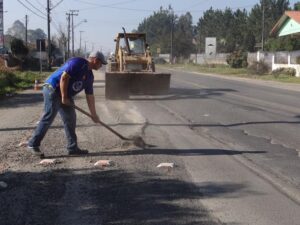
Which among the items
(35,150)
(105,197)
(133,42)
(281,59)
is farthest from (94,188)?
(281,59)

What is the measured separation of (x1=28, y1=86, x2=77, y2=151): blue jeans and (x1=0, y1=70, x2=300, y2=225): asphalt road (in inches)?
12.1

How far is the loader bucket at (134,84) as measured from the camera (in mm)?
22297

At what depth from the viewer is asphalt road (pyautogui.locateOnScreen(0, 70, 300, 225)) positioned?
6156 millimetres

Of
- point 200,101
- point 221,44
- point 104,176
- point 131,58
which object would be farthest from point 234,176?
point 221,44

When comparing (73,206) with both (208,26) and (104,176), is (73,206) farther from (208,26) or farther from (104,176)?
(208,26)

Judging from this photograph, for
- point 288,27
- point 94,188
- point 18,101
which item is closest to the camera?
point 94,188

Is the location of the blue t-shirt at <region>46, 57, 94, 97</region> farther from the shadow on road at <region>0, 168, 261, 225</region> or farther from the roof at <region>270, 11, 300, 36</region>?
the roof at <region>270, 11, 300, 36</region>

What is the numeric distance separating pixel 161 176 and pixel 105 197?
1294mm

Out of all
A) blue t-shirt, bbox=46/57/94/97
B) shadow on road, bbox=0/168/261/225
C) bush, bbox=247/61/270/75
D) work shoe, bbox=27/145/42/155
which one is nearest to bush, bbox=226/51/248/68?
bush, bbox=247/61/270/75

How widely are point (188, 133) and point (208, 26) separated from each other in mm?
135900

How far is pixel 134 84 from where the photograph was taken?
22875mm

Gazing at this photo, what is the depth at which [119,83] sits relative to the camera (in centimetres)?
2242

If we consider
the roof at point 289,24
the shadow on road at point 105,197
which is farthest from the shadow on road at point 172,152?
the roof at point 289,24

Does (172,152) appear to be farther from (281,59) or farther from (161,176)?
(281,59)
